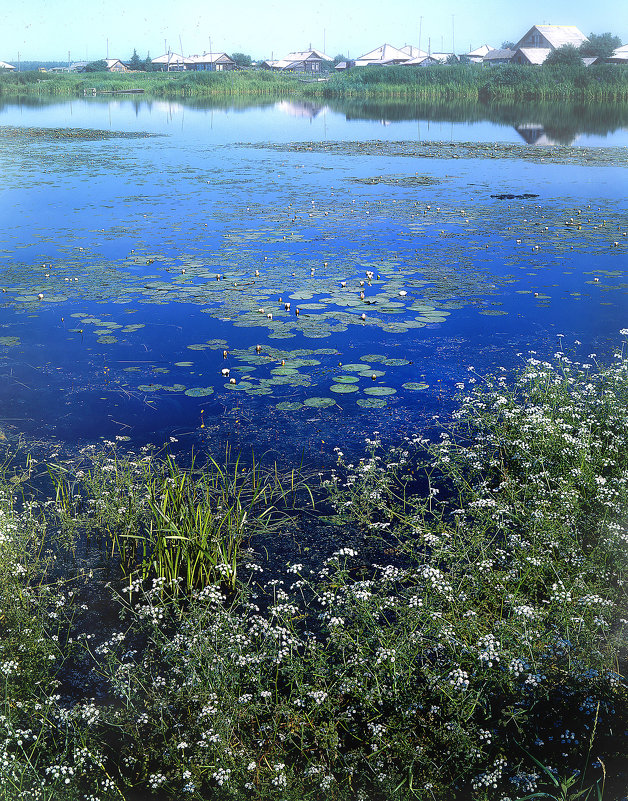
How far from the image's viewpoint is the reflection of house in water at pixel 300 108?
100.0ft

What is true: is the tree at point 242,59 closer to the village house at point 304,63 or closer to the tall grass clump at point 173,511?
the village house at point 304,63

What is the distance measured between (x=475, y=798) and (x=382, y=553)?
1.22 meters

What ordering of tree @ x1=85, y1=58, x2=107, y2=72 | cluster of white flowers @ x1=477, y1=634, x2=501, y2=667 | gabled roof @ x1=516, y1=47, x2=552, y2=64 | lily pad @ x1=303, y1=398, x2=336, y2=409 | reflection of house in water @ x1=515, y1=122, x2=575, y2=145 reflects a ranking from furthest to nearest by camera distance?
tree @ x1=85, y1=58, x2=107, y2=72 < gabled roof @ x1=516, y1=47, x2=552, y2=64 < reflection of house in water @ x1=515, y1=122, x2=575, y2=145 < lily pad @ x1=303, y1=398, x2=336, y2=409 < cluster of white flowers @ x1=477, y1=634, x2=501, y2=667

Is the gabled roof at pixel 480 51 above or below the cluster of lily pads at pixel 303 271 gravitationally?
above

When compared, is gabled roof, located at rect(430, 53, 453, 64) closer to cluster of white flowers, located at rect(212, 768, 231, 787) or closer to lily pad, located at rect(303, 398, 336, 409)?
lily pad, located at rect(303, 398, 336, 409)

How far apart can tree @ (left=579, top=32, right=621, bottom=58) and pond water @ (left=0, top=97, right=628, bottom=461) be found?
2857 centimetres

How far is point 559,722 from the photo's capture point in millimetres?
2217

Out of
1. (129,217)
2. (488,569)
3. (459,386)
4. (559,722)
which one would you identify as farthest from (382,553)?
(129,217)

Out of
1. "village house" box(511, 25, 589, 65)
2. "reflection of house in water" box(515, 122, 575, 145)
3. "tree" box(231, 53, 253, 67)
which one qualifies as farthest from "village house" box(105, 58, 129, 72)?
"reflection of house in water" box(515, 122, 575, 145)

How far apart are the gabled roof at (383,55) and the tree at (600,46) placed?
26100mm

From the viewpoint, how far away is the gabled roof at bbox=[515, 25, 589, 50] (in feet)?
136

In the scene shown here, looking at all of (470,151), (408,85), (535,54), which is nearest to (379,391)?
(470,151)

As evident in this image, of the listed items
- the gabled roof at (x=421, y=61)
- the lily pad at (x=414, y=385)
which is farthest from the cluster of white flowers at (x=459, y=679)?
the gabled roof at (x=421, y=61)

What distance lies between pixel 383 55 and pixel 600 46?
1140 inches
